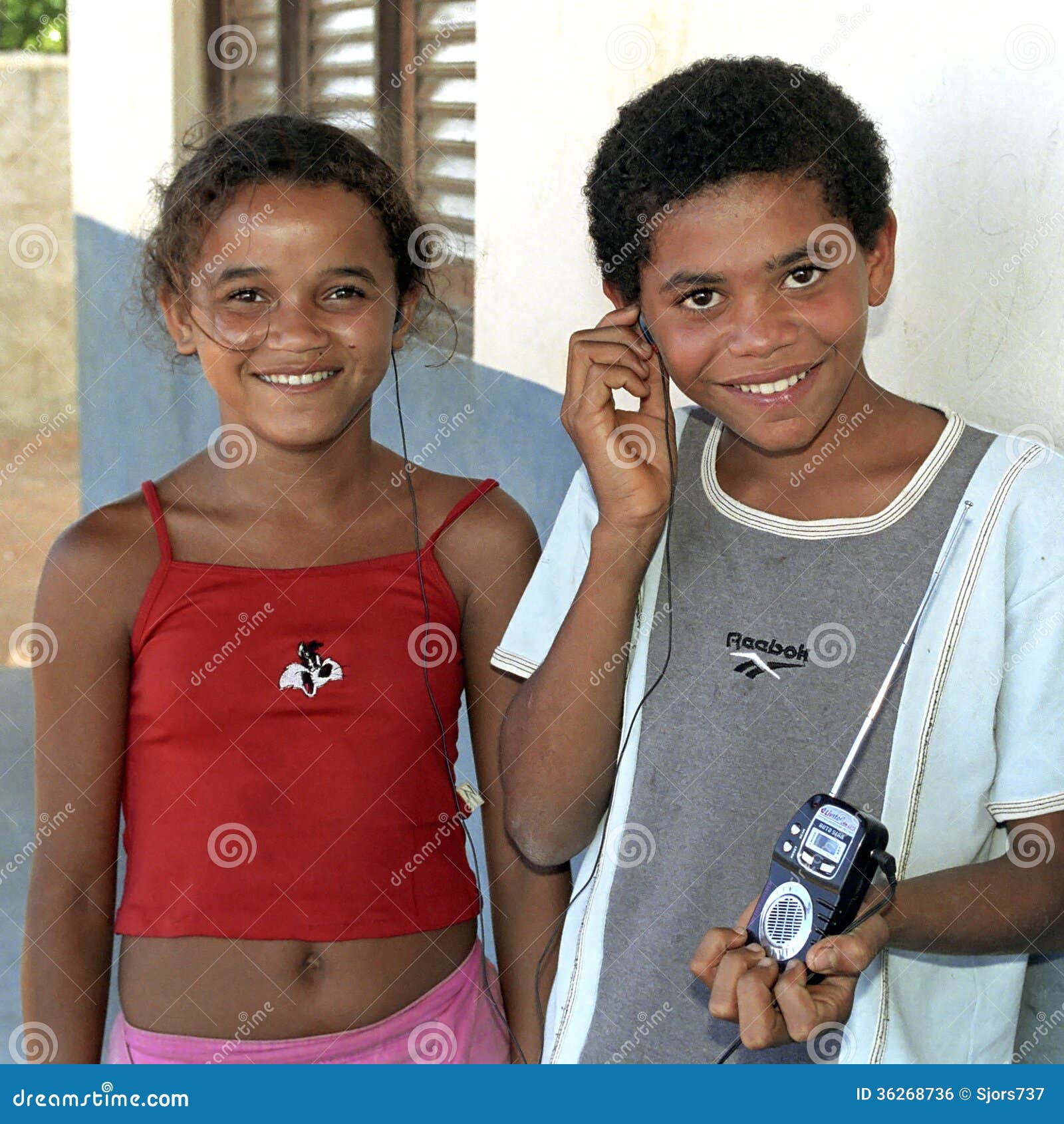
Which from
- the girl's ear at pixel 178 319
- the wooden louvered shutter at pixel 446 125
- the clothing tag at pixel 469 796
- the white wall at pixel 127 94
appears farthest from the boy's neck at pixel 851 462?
the white wall at pixel 127 94

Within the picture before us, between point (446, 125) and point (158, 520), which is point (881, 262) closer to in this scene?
point (158, 520)

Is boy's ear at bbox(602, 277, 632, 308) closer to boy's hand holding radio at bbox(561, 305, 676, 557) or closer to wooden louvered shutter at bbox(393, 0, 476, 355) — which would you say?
boy's hand holding radio at bbox(561, 305, 676, 557)

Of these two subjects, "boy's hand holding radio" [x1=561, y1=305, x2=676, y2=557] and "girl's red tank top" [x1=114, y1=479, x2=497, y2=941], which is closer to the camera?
"boy's hand holding radio" [x1=561, y1=305, x2=676, y2=557]

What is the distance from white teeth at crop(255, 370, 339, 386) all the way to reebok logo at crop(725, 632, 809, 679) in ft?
1.93

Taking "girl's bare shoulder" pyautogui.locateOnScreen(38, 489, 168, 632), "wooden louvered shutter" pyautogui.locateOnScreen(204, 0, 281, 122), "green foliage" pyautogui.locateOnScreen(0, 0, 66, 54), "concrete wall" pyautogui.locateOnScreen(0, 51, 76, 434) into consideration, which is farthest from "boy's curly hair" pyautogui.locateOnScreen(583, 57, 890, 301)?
"green foliage" pyautogui.locateOnScreen(0, 0, 66, 54)

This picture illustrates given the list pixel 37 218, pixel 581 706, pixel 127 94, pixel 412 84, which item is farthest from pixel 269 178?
pixel 37 218

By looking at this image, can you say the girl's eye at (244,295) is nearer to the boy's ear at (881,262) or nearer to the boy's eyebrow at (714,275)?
the boy's eyebrow at (714,275)

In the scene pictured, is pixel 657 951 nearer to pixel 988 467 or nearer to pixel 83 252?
pixel 988 467

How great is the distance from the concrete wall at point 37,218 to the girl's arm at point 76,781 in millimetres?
5706

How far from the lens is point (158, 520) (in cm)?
169

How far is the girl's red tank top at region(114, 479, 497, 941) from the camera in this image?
1.61 metres

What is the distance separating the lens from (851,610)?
54.6 inches

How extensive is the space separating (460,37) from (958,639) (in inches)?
85.6

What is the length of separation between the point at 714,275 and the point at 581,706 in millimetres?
470
